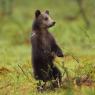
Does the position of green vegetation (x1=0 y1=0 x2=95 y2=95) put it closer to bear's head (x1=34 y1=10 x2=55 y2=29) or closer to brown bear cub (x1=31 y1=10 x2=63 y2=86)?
brown bear cub (x1=31 y1=10 x2=63 y2=86)

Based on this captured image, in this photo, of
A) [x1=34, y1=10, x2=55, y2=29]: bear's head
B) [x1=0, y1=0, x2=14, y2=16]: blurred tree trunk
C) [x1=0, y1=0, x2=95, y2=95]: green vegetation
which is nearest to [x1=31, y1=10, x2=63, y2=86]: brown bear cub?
[x1=34, y1=10, x2=55, y2=29]: bear's head

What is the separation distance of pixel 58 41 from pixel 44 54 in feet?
40.9

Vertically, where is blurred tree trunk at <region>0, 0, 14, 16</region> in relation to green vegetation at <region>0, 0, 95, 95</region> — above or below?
above

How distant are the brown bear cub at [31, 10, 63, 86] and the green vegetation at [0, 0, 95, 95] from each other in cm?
18

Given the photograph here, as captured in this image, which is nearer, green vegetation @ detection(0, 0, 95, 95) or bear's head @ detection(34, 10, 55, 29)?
green vegetation @ detection(0, 0, 95, 95)

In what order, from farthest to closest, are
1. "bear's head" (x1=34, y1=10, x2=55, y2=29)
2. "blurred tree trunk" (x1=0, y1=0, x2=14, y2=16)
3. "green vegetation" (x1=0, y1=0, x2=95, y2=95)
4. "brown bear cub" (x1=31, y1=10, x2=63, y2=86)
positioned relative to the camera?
"blurred tree trunk" (x1=0, y1=0, x2=14, y2=16) → "bear's head" (x1=34, y1=10, x2=55, y2=29) → "green vegetation" (x1=0, y1=0, x2=95, y2=95) → "brown bear cub" (x1=31, y1=10, x2=63, y2=86)

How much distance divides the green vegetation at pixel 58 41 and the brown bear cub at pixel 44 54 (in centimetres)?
18

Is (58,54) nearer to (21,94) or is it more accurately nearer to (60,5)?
(21,94)

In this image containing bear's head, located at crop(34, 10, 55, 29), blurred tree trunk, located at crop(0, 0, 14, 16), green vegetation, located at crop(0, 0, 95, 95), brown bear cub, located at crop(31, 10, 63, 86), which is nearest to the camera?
brown bear cub, located at crop(31, 10, 63, 86)

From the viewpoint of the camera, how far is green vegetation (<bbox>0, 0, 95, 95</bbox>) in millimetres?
10945

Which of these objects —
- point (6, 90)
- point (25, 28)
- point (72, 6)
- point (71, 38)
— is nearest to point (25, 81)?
point (6, 90)

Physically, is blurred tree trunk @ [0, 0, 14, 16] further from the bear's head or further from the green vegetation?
the bear's head

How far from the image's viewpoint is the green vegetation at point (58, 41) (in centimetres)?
1095

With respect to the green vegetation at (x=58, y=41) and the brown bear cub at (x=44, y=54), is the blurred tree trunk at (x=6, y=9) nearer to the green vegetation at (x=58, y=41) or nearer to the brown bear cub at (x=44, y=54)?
the green vegetation at (x=58, y=41)
